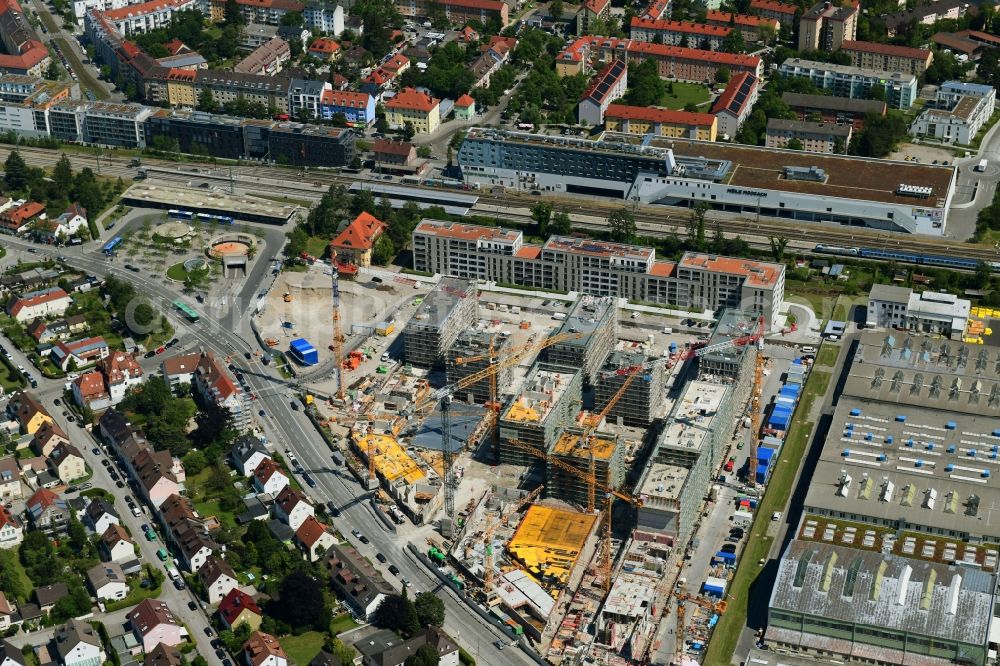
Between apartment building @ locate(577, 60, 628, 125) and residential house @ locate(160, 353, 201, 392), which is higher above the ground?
apartment building @ locate(577, 60, 628, 125)

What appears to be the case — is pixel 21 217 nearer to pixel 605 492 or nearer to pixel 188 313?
pixel 188 313

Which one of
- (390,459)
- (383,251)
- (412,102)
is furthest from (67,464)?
(412,102)

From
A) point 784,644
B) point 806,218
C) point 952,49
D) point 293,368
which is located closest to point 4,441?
point 293,368

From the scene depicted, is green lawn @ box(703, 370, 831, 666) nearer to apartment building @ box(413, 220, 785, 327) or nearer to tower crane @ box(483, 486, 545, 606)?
apartment building @ box(413, 220, 785, 327)

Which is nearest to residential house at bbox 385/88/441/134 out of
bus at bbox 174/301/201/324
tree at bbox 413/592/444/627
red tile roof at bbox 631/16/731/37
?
red tile roof at bbox 631/16/731/37

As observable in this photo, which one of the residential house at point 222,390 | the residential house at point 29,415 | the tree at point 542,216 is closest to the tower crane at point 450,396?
the residential house at point 222,390

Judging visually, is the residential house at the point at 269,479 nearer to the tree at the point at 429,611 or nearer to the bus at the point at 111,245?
the tree at the point at 429,611
